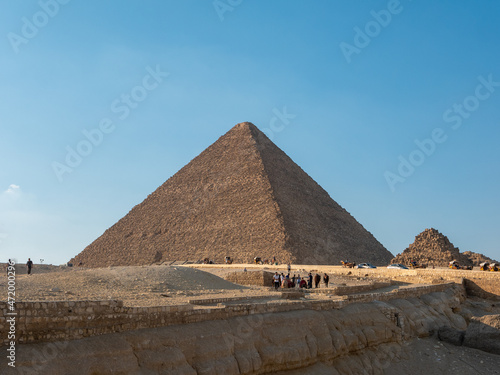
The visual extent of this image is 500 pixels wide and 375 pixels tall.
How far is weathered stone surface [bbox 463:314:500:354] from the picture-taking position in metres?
14.2

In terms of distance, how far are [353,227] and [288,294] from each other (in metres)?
67.5

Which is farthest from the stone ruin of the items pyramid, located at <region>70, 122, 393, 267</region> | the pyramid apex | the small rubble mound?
the pyramid apex

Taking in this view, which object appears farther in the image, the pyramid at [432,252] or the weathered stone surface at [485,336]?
the pyramid at [432,252]

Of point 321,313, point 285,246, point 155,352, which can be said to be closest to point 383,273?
point 321,313

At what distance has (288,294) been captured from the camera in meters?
13.9

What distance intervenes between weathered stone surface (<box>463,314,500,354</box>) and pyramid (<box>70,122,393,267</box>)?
42.1 meters

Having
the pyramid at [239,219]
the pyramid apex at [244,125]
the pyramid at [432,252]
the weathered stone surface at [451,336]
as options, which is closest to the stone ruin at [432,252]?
the pyramid at [432,252]

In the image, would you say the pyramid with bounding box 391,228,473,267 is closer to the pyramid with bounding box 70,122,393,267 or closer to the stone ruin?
the stone ruin

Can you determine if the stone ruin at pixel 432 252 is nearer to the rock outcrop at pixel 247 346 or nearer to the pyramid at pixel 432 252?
the pyramid at pixel 432 252

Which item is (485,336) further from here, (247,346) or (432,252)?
(432,252)

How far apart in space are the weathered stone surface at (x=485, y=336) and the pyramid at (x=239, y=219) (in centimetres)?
4207

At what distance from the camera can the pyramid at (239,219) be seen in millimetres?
65500

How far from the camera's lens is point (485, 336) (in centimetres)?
1445

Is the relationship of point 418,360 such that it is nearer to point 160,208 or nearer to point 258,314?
point 258,314
